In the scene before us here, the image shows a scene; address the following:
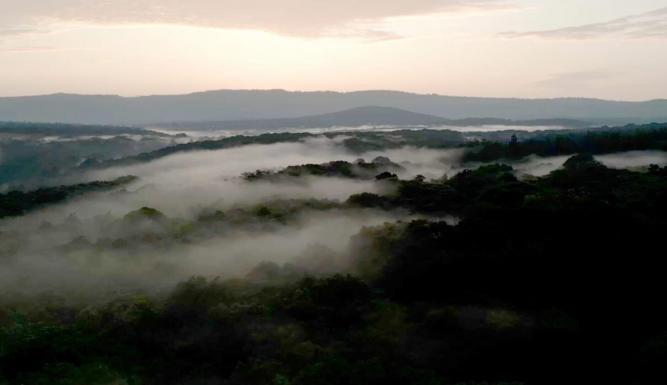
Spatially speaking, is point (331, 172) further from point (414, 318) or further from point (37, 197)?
point (414, 318)

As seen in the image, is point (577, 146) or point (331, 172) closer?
point (331, 172)

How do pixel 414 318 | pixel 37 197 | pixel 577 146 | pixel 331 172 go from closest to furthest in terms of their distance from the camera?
pixel 414 318 → pixel 37 197 → pixel 331 172 → pixel 577 146

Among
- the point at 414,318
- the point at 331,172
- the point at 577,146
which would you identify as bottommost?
the point at 414,318

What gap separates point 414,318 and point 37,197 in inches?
3079

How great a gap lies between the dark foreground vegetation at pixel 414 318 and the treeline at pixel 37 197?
48740 mm

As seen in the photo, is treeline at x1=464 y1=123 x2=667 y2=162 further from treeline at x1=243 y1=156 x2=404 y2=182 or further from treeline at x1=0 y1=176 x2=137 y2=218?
treeline at x1=0 y1=176 x2=137 y2=218

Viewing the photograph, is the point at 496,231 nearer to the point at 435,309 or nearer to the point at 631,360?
the point at 435,309

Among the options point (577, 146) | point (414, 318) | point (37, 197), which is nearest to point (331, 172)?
point (37, 197)

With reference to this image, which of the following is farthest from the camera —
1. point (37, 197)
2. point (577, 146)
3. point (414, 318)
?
point (577, 146)

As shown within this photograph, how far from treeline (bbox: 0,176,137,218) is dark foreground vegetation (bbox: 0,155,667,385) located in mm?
48740

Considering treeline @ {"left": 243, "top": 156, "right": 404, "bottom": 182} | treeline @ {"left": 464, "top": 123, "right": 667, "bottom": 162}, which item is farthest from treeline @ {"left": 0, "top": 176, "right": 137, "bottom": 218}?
treeline @ {"left": 464, "top": 123, "right": 667, "bottom": 162}

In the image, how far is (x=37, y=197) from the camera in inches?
3819

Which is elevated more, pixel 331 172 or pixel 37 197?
pixel 331 172

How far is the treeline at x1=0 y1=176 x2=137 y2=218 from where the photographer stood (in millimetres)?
86062
